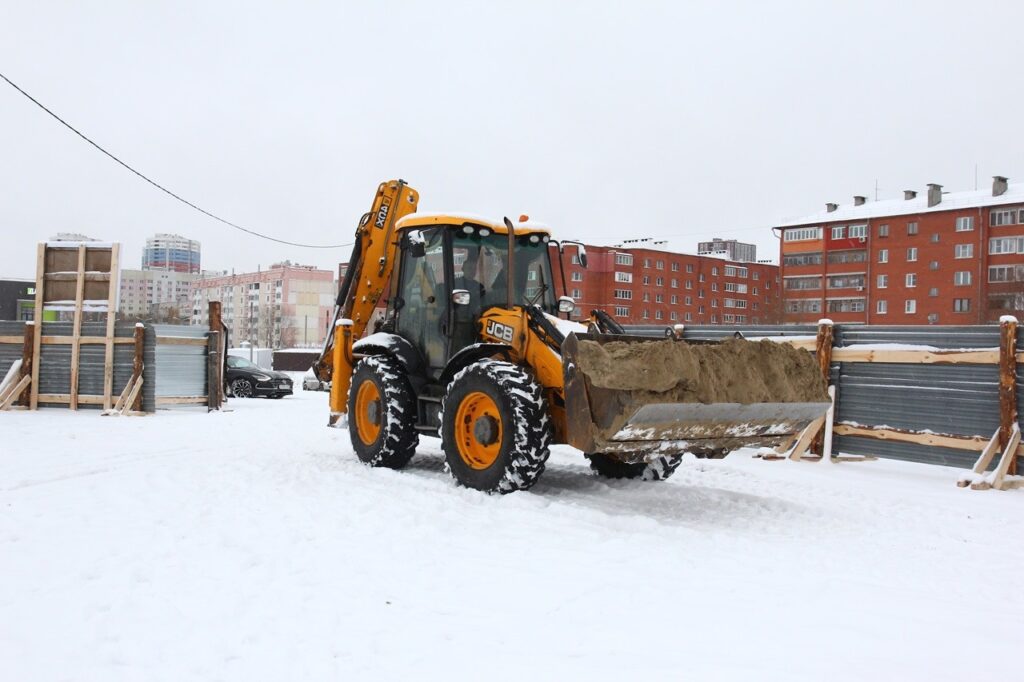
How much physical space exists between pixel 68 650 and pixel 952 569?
524cm

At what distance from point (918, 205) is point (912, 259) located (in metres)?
4.65

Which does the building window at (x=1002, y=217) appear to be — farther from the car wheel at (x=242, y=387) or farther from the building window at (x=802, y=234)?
the car wheel at (x=242, y=387)

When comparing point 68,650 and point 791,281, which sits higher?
point 791,281

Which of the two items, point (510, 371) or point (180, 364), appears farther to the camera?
point (180, 364)

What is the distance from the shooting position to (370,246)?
36.3 ft

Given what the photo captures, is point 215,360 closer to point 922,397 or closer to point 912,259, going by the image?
point 922,397

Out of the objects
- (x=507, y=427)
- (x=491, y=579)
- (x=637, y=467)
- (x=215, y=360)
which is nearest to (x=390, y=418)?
(x=507, y=427)

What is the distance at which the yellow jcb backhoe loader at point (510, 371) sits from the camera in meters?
6.90

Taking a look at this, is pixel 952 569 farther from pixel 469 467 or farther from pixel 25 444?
pixel 25 444

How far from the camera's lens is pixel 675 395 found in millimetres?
6863

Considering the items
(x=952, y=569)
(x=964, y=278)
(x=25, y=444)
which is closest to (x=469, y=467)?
(x=952, y=569)

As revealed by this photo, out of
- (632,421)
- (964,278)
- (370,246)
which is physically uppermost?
(964,278)

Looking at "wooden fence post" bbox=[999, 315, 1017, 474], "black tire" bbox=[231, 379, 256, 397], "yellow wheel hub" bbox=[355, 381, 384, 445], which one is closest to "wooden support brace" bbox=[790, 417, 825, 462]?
"wooden fence post" bbox=[999, 315, 1017, 474]

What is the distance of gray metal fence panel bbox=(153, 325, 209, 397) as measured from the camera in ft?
57.3
